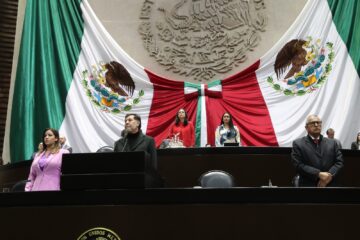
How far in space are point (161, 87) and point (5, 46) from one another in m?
2.88

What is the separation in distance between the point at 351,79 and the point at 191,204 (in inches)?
222

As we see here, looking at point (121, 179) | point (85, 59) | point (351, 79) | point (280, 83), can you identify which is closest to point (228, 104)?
point (280, 83)

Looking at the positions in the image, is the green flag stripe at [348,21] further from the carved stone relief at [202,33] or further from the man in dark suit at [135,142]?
the man in dark suit at [135,142]

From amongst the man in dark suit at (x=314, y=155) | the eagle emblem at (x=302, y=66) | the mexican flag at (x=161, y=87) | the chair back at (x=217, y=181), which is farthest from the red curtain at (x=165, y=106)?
the chair back at (x=217, y=181)

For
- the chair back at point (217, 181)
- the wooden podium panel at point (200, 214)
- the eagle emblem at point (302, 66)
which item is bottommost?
the wooden podium panel at point (200, 214)

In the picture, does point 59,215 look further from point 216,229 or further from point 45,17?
point 45,17

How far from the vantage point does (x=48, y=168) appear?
4.37m

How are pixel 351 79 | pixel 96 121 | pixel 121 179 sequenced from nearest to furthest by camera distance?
pixel 121 179, pixel 351 79, pixel 96 121

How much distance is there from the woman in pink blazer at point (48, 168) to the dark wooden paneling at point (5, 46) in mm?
4836

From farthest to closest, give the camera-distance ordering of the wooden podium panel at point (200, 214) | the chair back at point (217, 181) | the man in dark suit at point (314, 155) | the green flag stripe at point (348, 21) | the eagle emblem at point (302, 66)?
1. the eagle emblem at point (302, 66)
2. the green flag stripe at point (348, 21)
3. the man in dark suit at point (314, 155)
4. the chair back at point (217, 181)
5. the wooden podium panel at point (200, 214)

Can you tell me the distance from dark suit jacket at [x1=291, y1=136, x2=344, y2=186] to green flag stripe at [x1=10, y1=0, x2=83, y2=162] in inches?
208

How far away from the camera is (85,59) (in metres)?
9.05

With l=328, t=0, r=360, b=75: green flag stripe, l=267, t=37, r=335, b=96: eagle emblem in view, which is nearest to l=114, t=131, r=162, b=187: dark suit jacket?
l=267, t=37, r=335, b=96: eagle emblem

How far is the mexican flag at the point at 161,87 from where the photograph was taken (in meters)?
8.38
